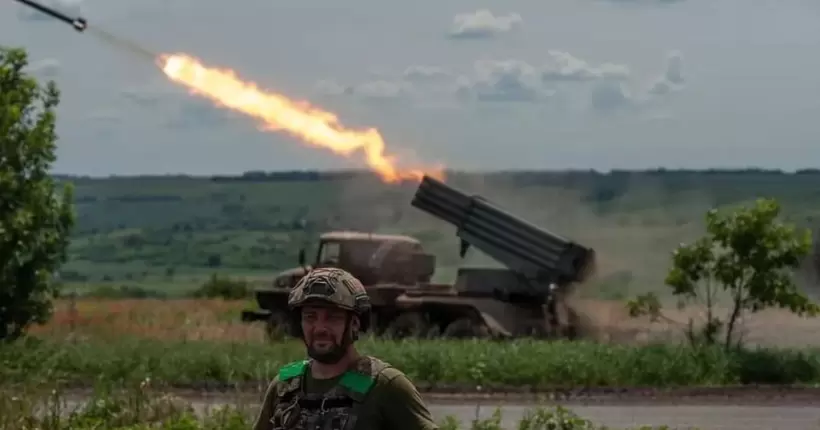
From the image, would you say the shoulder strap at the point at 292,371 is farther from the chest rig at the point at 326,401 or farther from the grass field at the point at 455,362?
the grass field at the point at 455,362

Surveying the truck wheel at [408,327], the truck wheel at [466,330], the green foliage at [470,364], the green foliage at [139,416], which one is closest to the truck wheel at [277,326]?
the truck wheel at [408,327]

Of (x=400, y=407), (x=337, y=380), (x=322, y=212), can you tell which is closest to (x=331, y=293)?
(x=337, y=380)

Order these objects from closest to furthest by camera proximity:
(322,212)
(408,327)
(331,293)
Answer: (331,293)
(408,327)
(322,212)

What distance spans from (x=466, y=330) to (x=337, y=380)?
868 inches

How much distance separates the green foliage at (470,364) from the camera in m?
21.4

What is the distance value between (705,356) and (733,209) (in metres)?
2.73

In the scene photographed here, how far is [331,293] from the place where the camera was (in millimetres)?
5285

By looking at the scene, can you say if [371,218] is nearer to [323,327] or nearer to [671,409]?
[671,409]

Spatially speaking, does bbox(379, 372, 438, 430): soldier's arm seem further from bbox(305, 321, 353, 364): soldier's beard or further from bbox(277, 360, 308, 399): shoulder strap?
bbox(277, 360, 308, 399): shoulder strap

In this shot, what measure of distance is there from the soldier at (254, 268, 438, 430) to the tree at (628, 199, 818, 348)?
59.3 ft

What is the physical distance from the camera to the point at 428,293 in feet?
92.2

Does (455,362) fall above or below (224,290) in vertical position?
below

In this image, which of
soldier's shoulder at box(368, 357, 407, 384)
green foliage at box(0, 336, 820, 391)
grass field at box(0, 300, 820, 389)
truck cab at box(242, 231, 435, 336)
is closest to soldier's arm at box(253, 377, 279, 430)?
soldier's shoulder at box(368, 357, 407, 384)

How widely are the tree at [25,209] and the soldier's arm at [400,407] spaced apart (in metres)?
19.4
